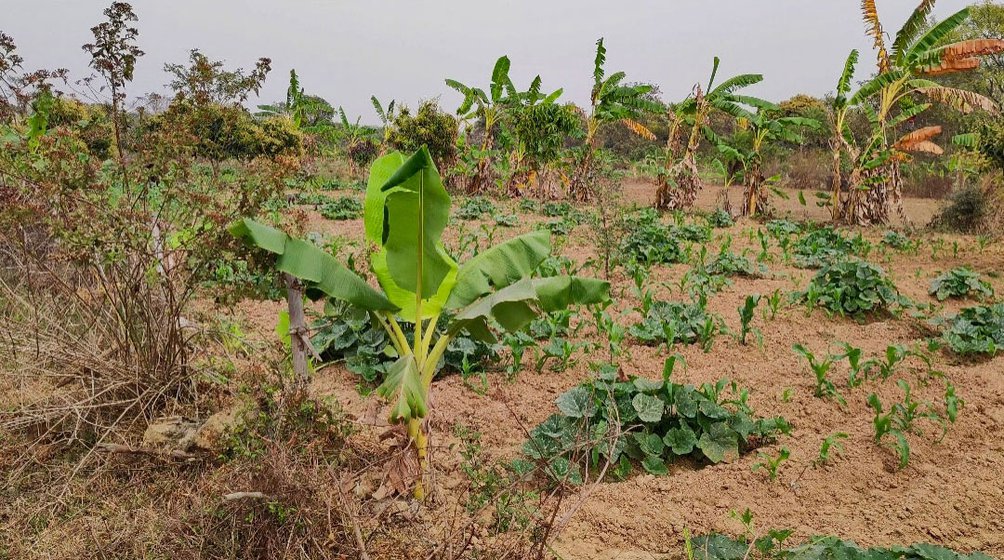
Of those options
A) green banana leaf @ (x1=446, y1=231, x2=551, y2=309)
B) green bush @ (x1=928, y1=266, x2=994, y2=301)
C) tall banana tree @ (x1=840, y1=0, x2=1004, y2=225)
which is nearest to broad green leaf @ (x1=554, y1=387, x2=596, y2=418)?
green banana leaf @ (x1=446, y1=231, x2=551, y2=309)

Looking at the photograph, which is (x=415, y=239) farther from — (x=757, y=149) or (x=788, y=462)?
(x=757, y=149)

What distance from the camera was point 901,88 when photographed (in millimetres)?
13211

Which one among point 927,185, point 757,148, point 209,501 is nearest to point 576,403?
point 209,501

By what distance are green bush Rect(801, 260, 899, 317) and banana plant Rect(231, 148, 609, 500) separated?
412 cm

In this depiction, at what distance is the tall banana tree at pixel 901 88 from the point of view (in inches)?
458

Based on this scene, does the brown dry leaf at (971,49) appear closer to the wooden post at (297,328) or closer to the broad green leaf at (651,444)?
the broad green leaf at (651,444)

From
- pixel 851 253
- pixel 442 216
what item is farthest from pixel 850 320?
pixel 442 216

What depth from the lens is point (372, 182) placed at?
3.55 m

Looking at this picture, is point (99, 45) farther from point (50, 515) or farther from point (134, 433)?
point (50, 515)

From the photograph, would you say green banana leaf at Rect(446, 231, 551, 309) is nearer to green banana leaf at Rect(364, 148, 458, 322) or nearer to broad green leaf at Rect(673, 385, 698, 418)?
green banana leaf at Rect(364, 148, 458, 322)

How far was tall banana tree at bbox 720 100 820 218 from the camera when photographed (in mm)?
14656

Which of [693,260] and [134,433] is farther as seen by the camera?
[693,260]

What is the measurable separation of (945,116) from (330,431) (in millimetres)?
28933

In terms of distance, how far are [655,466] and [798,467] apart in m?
0.85
